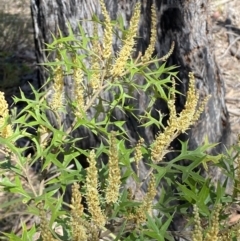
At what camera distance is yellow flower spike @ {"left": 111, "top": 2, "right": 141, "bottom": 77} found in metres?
1.54

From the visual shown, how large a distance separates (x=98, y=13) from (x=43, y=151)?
1196 millimetres

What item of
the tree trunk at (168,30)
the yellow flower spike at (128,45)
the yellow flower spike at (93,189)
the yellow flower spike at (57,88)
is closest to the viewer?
the yellow flower spike at (93,189)

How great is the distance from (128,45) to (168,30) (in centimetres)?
129

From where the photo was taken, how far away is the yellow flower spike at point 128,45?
1.54 m

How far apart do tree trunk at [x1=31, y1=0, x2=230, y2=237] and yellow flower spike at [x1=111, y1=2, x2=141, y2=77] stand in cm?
111

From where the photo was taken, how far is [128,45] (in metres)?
1.58

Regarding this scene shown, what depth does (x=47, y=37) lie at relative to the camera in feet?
9.34

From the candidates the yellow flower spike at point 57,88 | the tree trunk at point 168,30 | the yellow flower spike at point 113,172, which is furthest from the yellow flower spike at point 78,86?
the tree trunk at point 168,30

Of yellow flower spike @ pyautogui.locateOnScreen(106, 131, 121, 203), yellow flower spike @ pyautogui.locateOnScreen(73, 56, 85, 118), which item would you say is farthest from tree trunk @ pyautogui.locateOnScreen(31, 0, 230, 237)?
yellow flower spike @ pyautogui.locateOnScreen(106, 131, 121, 203)

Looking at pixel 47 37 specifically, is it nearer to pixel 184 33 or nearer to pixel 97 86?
pixel 184 33

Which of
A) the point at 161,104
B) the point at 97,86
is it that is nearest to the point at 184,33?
the point at 161,104

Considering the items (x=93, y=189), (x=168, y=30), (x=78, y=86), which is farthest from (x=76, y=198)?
(x=168, y=30)

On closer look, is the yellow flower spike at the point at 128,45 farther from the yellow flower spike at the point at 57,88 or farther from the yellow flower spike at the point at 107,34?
the yellow flower spike at the point at 57,88

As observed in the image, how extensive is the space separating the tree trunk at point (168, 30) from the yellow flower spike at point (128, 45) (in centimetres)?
111
